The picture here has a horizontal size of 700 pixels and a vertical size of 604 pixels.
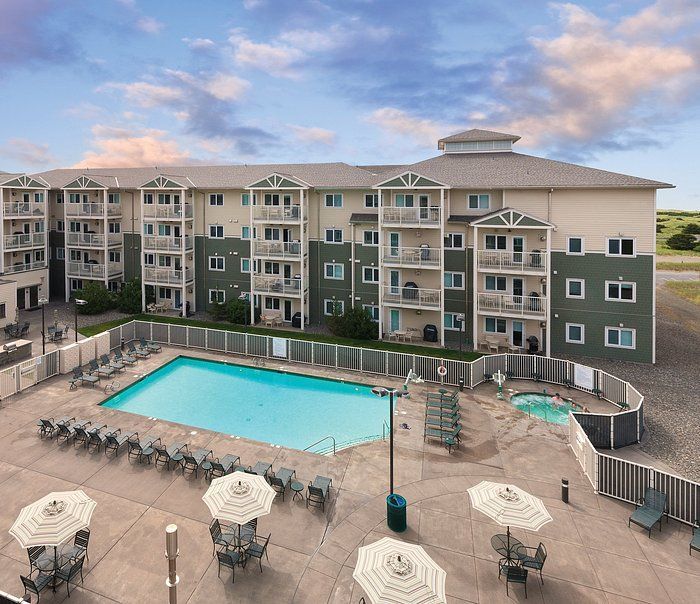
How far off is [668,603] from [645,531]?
9.27ft

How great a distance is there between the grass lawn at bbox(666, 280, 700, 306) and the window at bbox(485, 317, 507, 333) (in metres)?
29.3

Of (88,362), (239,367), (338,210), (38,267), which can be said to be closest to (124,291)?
(38,267)

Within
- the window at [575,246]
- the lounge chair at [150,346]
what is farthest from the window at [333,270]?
the window at [575,246]

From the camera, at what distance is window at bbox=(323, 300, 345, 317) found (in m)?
35.5

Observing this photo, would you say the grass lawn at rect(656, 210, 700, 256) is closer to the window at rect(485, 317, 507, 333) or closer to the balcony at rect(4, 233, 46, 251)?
the window at rect(485, 317, 507, 333)

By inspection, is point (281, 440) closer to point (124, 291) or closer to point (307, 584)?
point (307, 584)

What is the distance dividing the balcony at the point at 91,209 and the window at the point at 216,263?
11.3 m

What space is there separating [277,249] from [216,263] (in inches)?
291

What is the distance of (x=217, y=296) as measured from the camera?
131 feet

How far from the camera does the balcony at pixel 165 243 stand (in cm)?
3928

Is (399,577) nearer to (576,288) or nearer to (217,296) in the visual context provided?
(576,288)

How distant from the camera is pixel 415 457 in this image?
17375mm

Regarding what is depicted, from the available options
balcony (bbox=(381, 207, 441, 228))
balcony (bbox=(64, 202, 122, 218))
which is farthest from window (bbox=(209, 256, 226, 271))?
balcony (bbox=(381, 207, 441, 228))

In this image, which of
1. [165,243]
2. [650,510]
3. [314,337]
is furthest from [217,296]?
[650,510]
